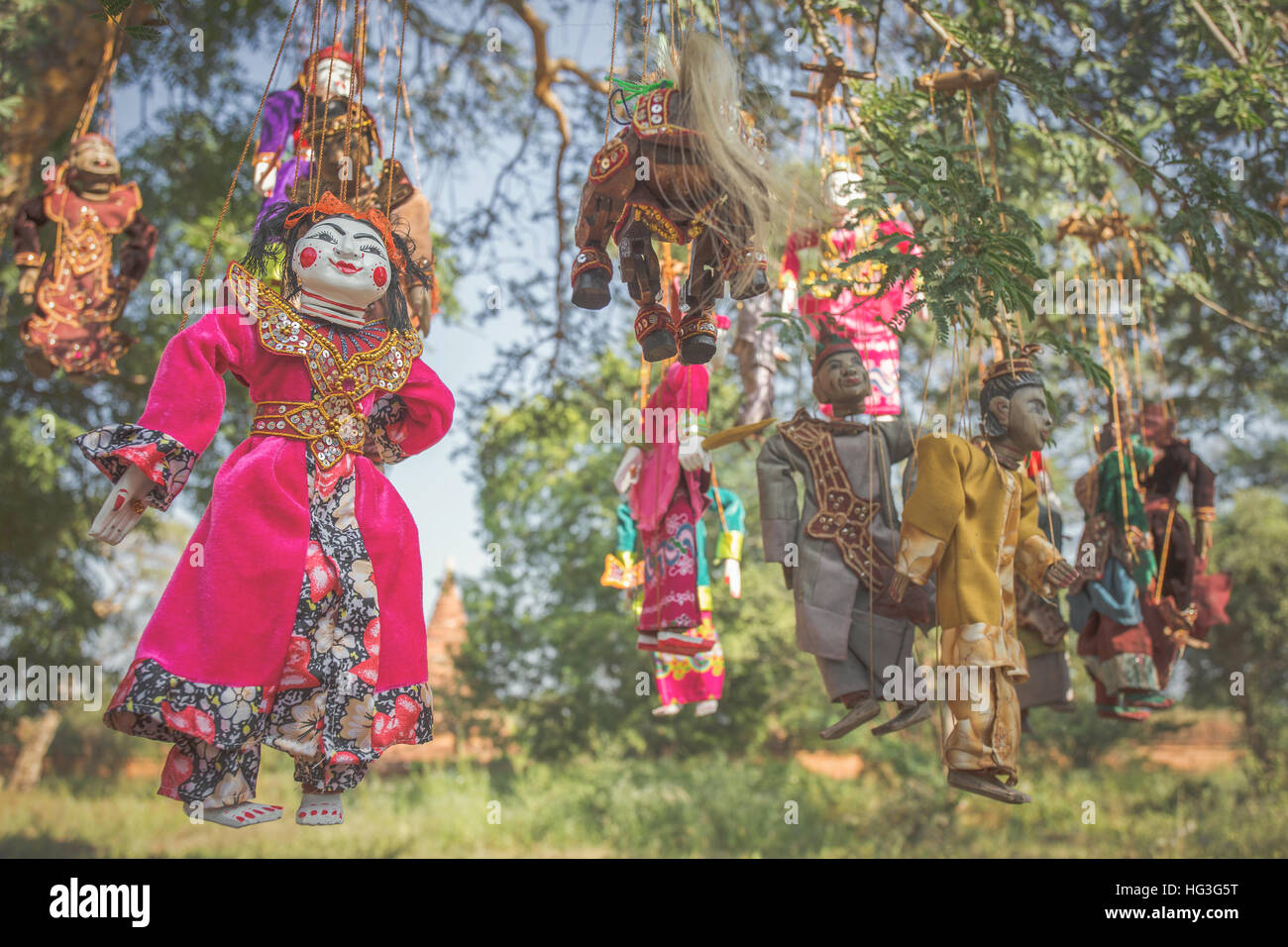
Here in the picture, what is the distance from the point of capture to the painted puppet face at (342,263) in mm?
3586

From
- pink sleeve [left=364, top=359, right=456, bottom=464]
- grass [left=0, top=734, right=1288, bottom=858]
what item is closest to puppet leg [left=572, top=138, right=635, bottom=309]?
pink sleeve [left=364, top=359, right=456, bottom=464]

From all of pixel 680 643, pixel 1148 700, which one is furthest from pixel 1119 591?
pixel 680 643

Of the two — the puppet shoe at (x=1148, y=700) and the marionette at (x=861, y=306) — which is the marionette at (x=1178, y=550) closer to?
the puppet shoe at (x=1148, y=700)

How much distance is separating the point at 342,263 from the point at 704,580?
2.43m

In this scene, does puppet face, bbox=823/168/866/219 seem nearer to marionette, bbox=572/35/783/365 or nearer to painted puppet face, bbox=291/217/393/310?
marionette, bbox=572/35/783/365

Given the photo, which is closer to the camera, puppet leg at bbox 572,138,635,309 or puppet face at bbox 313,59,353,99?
puppet leg at bbox 572,138,635,309

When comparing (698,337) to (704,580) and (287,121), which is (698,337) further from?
(287,121)

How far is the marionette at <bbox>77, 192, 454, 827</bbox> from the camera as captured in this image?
3125 millimetres

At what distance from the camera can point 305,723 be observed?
3.32m

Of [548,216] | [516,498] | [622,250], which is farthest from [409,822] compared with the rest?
[622,250]

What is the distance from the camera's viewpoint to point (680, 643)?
5215mm

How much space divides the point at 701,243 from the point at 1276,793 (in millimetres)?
11306

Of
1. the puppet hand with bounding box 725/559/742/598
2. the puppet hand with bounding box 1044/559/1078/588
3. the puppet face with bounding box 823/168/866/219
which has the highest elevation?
the puppet face with bounding box 823/168/866/219

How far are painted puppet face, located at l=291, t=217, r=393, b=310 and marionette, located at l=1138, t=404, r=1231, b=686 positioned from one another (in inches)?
166
